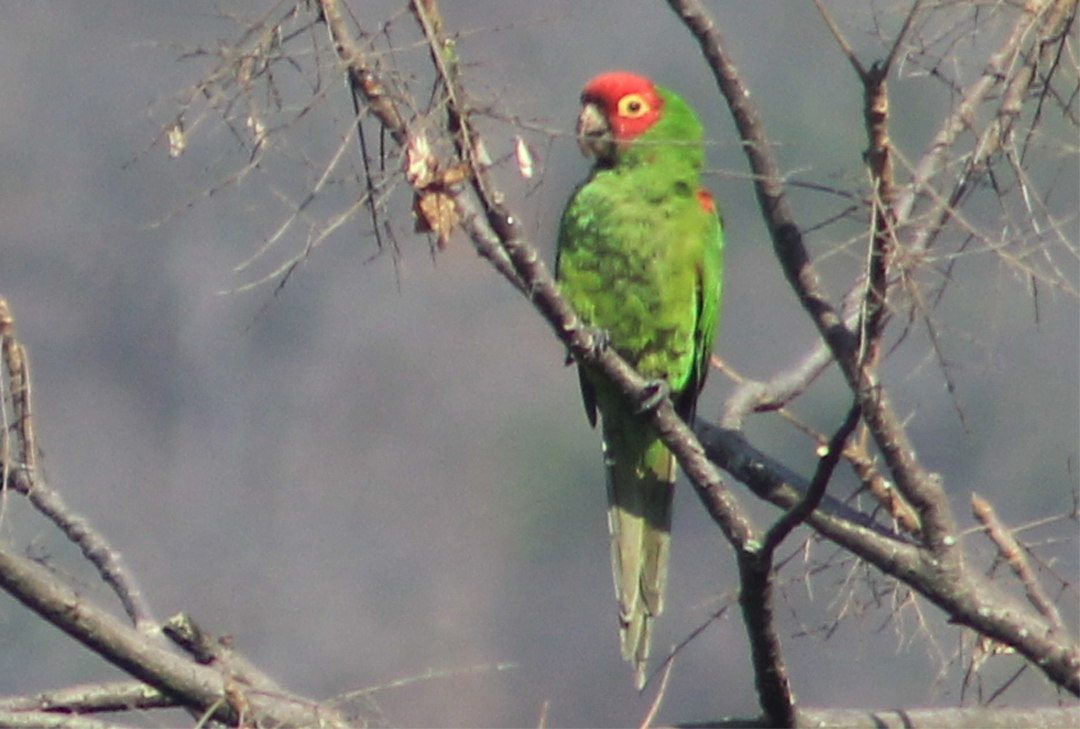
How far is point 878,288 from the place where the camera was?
2660mm

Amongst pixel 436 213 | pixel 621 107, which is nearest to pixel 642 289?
pixel 621 107

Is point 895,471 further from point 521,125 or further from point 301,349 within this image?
point 301,349

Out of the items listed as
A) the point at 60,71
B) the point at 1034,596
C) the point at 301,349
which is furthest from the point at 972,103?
the point at 60,71

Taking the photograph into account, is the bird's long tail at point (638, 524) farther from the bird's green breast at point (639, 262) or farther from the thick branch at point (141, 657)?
the thick branch at point (141, 657)

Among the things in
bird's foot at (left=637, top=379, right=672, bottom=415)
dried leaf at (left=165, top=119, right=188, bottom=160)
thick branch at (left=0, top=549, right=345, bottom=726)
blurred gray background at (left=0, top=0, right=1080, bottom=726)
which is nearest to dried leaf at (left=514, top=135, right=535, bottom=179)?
dried leaf at (left=165, top=119, right=188, bottom=160)

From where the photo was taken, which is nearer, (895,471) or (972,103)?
(895,471)

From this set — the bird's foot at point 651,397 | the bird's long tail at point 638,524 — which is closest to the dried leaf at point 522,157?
the bird's foot at point 651,397

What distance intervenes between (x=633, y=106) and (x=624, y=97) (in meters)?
0.03

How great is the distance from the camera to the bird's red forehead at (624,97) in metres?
4.59

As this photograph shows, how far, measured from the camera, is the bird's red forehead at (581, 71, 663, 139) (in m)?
4.59

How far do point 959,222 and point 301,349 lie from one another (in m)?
6.94

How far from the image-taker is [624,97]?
4.59 meters

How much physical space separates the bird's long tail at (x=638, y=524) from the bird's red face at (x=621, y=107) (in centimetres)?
82

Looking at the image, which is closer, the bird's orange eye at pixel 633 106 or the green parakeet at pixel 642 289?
the green parakeet at pixel 642 289
